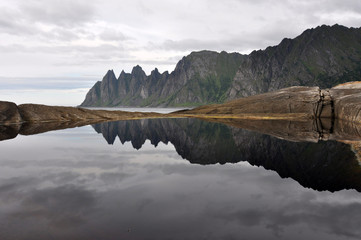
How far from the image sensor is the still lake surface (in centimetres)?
847

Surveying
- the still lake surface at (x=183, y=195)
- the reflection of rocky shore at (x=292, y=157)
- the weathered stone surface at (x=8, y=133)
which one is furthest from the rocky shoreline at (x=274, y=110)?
the still lake surface at (x=183, y=195)

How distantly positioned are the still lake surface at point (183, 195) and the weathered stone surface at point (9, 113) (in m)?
37.0

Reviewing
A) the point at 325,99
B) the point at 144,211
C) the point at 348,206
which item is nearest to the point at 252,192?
the point at 348,206

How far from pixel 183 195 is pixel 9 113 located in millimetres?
55092

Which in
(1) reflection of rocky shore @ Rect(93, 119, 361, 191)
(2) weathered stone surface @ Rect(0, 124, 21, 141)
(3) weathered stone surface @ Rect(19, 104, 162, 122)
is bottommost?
(1) reflection of rocky shore @ Rect(93, 119, 361, 191)

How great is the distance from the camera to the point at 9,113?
53750 mm

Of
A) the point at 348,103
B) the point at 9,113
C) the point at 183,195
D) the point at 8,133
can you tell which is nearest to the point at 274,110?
the point at 348,103

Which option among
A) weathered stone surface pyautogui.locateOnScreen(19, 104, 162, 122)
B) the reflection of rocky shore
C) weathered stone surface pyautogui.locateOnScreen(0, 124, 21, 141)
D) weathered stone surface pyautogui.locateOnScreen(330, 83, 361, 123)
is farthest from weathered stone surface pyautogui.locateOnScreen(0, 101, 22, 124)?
weathered stone surface pyautogui.locateOnScreen(330, 83, 361, 123)

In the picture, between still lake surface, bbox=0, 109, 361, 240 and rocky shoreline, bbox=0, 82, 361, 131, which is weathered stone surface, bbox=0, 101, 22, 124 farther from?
still lake surface, bbox=0, 109, 361, 240

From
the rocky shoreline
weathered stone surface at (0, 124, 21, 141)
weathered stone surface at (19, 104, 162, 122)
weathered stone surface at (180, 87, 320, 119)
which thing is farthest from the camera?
weathered stone surface at (180, 87, 320, 119)

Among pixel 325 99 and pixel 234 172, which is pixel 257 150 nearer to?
pixel 234 172

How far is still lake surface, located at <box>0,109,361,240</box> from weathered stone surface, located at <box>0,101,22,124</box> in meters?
37.0

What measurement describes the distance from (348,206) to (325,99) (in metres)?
56.8

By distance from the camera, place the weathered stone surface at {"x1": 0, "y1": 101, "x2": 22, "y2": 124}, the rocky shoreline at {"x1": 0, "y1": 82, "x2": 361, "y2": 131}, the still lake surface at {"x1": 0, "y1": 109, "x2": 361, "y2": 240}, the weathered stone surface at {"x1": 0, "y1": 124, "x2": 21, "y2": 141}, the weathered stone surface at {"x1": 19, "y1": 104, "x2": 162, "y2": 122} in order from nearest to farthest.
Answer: the still lake surface at {"x1": 0, "y1": 109, "x2": 361, "y2": 240}, the weathered stone surface at {"x1": 0, "y1": 124, "x2": 21, "y2": 141}, the weathered stone surface at {"x1": 0, "y1": 101, "x2": 22, "y2": 124}, the rocky shoreline at {"x1": 0, "y1": 82, "x2": 361, "y2": 131}, the weathered stone surface at {"x1": 19, "y1": 104, "x2": 162, "y2": 122}
